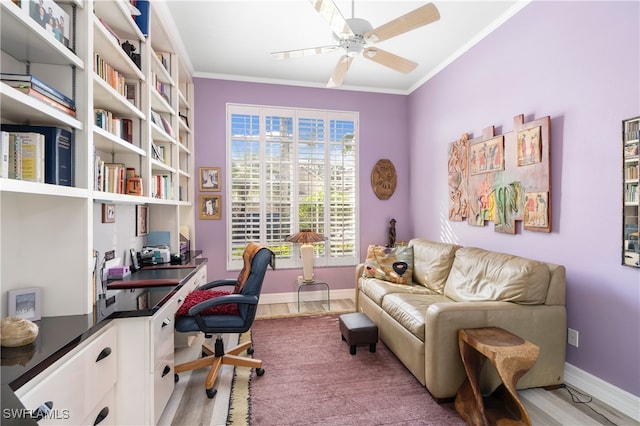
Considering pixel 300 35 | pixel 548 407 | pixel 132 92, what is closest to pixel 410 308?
pixel 548 407

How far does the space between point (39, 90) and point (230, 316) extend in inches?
66.0

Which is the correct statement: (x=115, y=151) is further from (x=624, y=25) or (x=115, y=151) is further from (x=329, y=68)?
(x=624, y=25)

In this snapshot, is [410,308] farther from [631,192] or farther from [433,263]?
[631,192]

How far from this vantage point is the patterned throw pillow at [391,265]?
3.40 meters

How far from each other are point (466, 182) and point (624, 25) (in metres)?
1.70

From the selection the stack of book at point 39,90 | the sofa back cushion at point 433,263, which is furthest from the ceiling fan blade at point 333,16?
the sofa back cushion at point 433,263

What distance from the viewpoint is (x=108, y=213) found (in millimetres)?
2285

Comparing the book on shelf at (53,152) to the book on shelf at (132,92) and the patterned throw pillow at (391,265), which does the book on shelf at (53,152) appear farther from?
the patterned throw pillow at (391,265)

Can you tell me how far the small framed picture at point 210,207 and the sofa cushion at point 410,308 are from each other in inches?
96.8

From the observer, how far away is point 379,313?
2900 millimetres

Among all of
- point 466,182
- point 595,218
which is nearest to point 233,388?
point 595,218

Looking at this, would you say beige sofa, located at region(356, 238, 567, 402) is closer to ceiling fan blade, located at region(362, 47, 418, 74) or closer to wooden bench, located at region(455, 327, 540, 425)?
wooden bench, located at region(455, 327, 540, 425)

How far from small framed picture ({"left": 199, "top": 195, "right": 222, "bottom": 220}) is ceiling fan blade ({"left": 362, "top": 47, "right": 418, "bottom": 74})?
8.60 ft

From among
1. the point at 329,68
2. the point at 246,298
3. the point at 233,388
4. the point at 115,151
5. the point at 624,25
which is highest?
the point at 329,68
